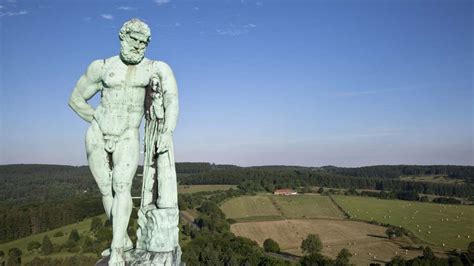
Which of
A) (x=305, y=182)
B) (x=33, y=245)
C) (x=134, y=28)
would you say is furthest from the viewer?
(x=305, y=182)

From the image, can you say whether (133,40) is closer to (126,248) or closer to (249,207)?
(126,248)

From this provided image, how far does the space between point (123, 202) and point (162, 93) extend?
212 centimetres

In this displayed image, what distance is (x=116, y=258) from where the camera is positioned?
7.66 metres

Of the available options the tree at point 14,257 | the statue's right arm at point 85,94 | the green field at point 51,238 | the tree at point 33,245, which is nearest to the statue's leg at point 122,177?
the statue's right arm at point 85,94

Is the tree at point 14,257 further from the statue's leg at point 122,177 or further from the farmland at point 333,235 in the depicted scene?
the statue's leg at point 122,177

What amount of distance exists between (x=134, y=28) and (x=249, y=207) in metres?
104

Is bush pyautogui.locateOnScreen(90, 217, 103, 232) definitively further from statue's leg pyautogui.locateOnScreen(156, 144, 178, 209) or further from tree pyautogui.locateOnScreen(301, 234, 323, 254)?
statue's leg pyautogui.locateOnScreen(156, 144, 178, 209)

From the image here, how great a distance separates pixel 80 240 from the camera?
7356 centimetres

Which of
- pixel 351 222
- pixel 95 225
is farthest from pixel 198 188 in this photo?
pixel 95 225

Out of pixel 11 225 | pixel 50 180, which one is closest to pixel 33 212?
pixel 11 225

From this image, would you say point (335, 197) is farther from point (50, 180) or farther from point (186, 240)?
point (50, 180)

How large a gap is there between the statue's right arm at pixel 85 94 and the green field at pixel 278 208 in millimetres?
91373

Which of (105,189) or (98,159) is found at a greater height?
(98,159)

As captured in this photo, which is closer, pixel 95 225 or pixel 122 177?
pixel 122 177
